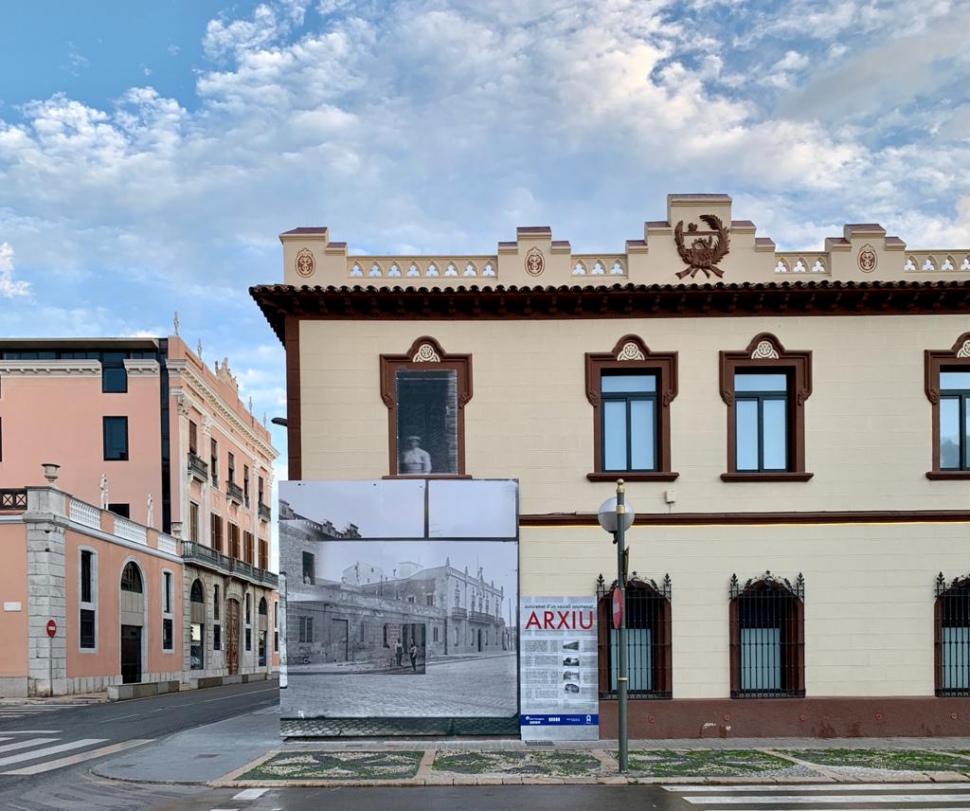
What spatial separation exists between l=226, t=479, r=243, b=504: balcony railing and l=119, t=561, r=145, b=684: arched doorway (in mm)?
14944

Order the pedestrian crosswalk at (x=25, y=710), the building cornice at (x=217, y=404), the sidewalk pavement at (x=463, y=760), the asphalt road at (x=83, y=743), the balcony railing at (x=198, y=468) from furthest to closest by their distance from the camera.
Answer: the balcony railing at (x=198, y=468)
the building cornice at (x=217, y=404)
the pedestrian crosswalk at (x=25, y=710)
the sidewalk pavement at (x=463, y=760)
the asphalt road at (x=83, y=743)

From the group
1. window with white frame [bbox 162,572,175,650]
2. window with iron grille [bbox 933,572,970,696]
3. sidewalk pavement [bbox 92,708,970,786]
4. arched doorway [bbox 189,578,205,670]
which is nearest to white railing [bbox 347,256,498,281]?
sidewalk pavement [bbox 92,708,970,786]

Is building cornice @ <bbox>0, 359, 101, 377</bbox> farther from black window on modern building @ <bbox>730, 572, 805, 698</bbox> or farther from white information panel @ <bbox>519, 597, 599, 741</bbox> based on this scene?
black window on modern building @ <bbox>730, 572, 805, 698</bbox>

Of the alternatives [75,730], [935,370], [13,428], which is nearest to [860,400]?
[935,370]

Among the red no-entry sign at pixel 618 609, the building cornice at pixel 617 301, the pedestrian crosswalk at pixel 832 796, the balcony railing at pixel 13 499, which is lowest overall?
the pedestrian crosswalk at pixel 832 796

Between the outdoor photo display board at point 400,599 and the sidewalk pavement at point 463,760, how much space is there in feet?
2.34

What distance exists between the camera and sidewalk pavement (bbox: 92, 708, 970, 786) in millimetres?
12453

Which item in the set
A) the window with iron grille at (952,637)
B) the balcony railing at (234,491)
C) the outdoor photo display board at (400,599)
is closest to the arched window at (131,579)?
the balcony railing at (234,491)

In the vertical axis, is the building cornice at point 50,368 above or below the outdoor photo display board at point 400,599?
above

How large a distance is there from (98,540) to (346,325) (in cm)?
2194

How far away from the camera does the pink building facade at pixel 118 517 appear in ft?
102

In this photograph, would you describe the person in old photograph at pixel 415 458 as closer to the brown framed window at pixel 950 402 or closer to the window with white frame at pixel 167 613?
the brown framed window at pixel 950 402

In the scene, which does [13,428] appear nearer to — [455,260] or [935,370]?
[455,260]

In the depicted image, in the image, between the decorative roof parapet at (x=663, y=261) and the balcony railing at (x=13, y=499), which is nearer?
the decorative roof parapet at (x=663, y=261)
